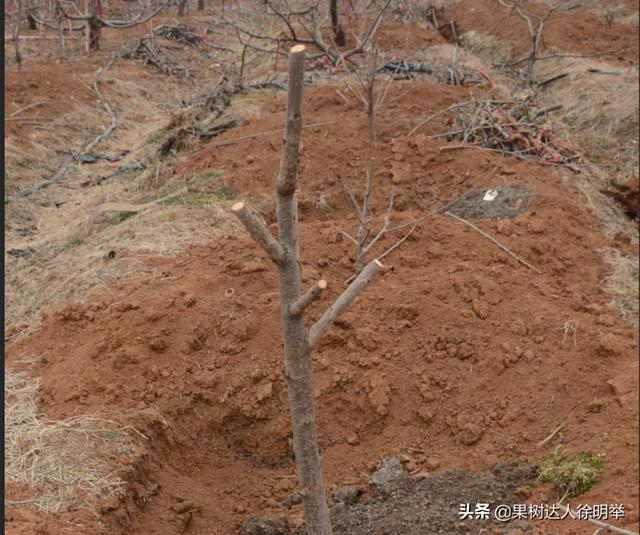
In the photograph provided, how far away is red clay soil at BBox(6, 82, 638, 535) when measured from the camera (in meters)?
3.43

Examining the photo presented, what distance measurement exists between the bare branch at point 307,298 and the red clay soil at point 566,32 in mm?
10297

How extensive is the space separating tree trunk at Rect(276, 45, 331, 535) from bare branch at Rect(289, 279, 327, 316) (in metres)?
0.02

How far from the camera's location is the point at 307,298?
219cm

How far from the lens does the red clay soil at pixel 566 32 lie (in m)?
12.1

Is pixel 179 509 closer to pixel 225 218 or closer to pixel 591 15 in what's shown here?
pixel 225 218

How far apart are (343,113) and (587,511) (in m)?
5.63

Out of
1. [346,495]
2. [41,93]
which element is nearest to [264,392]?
[346,495]

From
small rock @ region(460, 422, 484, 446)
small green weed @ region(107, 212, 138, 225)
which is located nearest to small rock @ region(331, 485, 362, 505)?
small rock @ region(460, 422, 484, 446)

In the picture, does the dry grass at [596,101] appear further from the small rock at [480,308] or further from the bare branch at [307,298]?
the bare branch at [307,298]

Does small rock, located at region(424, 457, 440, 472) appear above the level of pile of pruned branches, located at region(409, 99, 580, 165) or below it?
below

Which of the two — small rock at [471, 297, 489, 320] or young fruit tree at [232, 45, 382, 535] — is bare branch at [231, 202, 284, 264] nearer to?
young fruit tree at [232, 45, 382, 535]

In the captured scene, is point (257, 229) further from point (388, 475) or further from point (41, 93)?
point (41, 93)

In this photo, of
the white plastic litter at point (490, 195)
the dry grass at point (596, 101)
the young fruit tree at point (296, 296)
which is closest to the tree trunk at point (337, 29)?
the dry grass at point (596, 101)

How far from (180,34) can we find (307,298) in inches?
590
